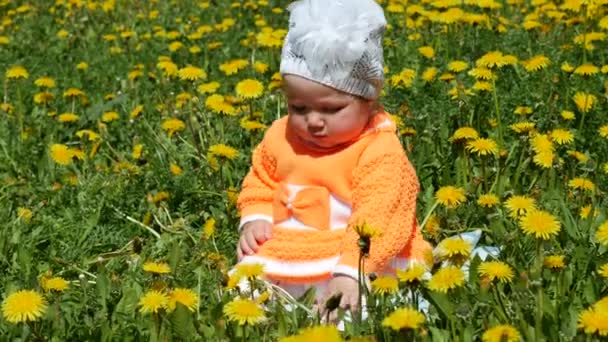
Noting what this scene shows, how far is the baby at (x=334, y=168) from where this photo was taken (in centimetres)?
268

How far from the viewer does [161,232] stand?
136 inches

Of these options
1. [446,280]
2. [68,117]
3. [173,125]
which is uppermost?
[446,280]

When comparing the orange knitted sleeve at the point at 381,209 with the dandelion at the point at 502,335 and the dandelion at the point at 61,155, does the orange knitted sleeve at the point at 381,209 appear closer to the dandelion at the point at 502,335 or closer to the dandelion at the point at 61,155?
the dandelion at the point at 502,335

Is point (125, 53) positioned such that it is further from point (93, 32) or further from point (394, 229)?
point (394, 229)

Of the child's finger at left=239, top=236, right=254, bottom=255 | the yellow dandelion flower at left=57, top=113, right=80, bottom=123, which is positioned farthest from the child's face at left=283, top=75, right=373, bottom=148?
the yellow dandelion flower at left=57, top=113, right=80, bottom=123

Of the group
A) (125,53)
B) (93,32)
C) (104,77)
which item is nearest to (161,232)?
(104,77)

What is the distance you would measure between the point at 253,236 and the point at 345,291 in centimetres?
40

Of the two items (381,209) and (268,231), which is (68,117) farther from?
(381,209)

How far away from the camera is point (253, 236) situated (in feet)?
9.70

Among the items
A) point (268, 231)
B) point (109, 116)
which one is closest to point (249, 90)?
point (109, 116)

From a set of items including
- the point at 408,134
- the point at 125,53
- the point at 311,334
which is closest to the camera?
the point at 311,334

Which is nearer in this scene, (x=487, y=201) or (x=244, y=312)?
(x=244, y=312)

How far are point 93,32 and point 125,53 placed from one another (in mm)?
549

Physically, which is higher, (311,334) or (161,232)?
(311,334)
